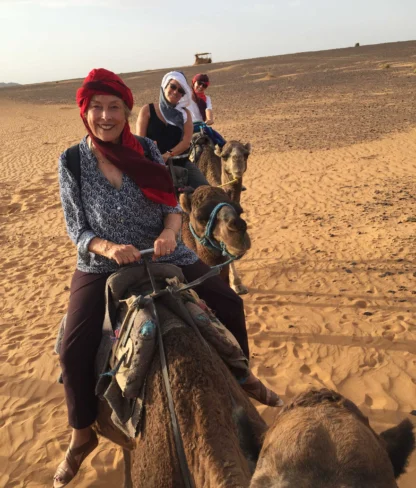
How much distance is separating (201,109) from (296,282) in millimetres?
4166

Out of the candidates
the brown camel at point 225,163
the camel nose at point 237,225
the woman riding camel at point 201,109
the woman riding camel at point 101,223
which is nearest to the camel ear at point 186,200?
the camel nose at point 237,225

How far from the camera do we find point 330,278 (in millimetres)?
6969

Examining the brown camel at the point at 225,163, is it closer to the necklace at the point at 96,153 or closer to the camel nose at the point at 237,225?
the camel nose at the point at 237,225

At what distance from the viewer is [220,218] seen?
3.38 m

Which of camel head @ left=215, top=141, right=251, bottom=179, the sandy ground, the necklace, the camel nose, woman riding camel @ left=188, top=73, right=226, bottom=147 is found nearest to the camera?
the necklace

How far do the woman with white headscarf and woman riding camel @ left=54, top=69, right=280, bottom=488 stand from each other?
237cm

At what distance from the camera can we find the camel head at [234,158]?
20.9 ft

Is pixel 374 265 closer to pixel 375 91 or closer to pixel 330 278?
pixel 330 278

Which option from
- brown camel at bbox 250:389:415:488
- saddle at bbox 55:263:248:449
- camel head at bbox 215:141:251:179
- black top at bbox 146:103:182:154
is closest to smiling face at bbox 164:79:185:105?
black top at bbox 146:103:182:154

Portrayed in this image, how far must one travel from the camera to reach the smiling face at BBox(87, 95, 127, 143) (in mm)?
2613

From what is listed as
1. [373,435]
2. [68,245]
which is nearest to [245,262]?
[68,245]

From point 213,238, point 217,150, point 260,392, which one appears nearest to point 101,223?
point 213,238

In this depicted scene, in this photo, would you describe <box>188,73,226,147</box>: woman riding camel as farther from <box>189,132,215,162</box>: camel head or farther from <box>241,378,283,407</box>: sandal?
<box>241,378,283,407</box>: sandal

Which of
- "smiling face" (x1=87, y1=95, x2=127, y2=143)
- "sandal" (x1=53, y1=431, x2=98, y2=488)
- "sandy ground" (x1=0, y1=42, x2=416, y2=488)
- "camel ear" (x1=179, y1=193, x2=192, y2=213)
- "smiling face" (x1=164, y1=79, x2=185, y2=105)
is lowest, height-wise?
"sandy ground" (x1=0, y1=42, x2=416, y2=488)
